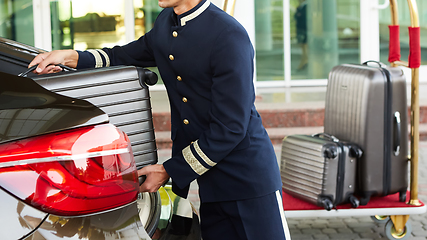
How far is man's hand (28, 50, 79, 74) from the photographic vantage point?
1.53 metres

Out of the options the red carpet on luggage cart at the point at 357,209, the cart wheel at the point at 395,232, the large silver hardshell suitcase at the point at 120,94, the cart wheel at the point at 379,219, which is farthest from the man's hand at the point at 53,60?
the cart wheel at the point at 379,219

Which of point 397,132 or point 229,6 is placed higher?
point 229,6

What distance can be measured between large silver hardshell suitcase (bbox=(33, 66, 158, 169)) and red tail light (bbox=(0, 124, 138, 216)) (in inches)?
12.4

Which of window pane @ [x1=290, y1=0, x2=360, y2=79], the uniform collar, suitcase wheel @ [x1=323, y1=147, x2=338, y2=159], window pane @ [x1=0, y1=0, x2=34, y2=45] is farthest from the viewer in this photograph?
window pane @ [x1=290, y1=0, x2=360, y2=79]

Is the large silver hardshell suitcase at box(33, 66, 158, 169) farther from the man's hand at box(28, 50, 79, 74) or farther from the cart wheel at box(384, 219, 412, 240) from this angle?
the cart wheel at box(384, 219, 412, 240)

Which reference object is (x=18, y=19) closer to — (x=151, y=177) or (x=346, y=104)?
(x=346, y=104)

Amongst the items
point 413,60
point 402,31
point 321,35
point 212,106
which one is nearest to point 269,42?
point 321,35

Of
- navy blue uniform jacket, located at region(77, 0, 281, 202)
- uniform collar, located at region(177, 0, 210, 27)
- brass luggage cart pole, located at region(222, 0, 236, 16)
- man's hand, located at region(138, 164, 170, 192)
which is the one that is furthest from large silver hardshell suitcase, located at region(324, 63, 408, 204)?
man's hand, located at region(138, 164, 170, 192)

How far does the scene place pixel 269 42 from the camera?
792 cm

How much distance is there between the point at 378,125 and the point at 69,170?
191 centimetres

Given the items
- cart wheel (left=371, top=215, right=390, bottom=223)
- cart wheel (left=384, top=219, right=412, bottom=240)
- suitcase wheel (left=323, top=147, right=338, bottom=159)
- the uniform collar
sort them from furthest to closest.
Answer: cart wheel (left=371, top=215, right=390, bottom=223) → cart wheel (left=384, top=219, right=412, bottom=240) → suitcase wheel (left=323, top=147, right=338, bottom=159) → the uniform collar

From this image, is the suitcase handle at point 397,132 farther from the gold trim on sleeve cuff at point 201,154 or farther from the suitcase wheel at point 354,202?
the gold trim on sleeve cuff at point 201,154

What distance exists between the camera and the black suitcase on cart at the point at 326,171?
2477 mm

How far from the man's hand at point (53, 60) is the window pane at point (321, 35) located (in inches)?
260
